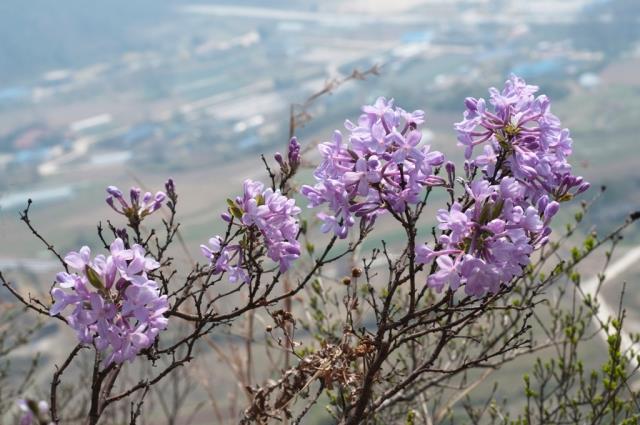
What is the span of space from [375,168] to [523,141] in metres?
0.31

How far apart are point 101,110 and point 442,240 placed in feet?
169

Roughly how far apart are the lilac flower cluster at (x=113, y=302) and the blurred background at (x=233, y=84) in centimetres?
1653

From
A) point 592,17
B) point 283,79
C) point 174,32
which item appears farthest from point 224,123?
point 174,32

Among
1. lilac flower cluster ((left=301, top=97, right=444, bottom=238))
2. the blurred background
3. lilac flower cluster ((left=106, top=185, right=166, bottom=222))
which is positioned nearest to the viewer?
lilac flower cluster ((left=301, top=97, right=444, bottom=238))

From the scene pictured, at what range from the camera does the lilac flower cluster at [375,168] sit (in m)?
1.55

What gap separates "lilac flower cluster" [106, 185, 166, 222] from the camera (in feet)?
6.07

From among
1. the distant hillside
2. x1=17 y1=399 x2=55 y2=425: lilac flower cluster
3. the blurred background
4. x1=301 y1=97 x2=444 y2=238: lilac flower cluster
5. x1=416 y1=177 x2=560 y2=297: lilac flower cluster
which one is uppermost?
the distant hillside

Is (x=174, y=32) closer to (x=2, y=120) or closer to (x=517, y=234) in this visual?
(x=2, y=120)

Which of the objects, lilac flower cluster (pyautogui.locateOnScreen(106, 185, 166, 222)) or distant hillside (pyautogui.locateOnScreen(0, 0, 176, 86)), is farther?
distant hillside (pyautogui.locateOnScreen(0, 0, 176, 86))

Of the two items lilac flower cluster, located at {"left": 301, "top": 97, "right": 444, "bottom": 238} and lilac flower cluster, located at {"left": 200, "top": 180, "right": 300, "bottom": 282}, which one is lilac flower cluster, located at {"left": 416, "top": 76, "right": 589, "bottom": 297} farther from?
lilac flower cluster, located at {"left": 200, "top": 180, "right": 300, "bottom": 282}

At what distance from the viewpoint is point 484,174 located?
1673 millimetres

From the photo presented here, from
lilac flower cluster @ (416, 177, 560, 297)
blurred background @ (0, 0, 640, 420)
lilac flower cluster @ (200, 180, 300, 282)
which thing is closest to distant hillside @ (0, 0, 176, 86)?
blurred background @ (0, 0, 640, 420)

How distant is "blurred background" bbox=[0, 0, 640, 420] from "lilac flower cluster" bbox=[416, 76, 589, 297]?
16108 mm

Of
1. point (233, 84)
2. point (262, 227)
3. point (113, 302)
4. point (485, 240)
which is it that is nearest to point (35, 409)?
point (113, 302)
